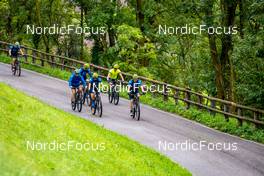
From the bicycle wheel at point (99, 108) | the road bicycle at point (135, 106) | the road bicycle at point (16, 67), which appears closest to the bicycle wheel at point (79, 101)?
the bicycle wheel at point (99, 108)

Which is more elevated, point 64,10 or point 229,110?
point 64,10

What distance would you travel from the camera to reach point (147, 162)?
15.4 meters

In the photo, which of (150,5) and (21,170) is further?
(150,5)

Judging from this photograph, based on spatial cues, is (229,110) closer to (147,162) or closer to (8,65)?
(147,162)

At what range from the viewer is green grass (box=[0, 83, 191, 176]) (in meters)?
10.8

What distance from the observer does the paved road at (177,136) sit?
16.5m

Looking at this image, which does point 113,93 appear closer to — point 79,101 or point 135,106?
point 79,101

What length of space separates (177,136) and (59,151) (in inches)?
301

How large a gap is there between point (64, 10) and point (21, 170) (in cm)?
4758

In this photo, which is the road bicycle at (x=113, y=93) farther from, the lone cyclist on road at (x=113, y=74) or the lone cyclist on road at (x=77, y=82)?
the lone cyclist on road at (x=77, y=82)

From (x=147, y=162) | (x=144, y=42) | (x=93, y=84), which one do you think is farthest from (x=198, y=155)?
(x=144, y=42)

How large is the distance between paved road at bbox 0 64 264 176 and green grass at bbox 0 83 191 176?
117 centimetres

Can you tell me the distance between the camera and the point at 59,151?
42.5 feet

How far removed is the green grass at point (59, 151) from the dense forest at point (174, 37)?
298 inches
